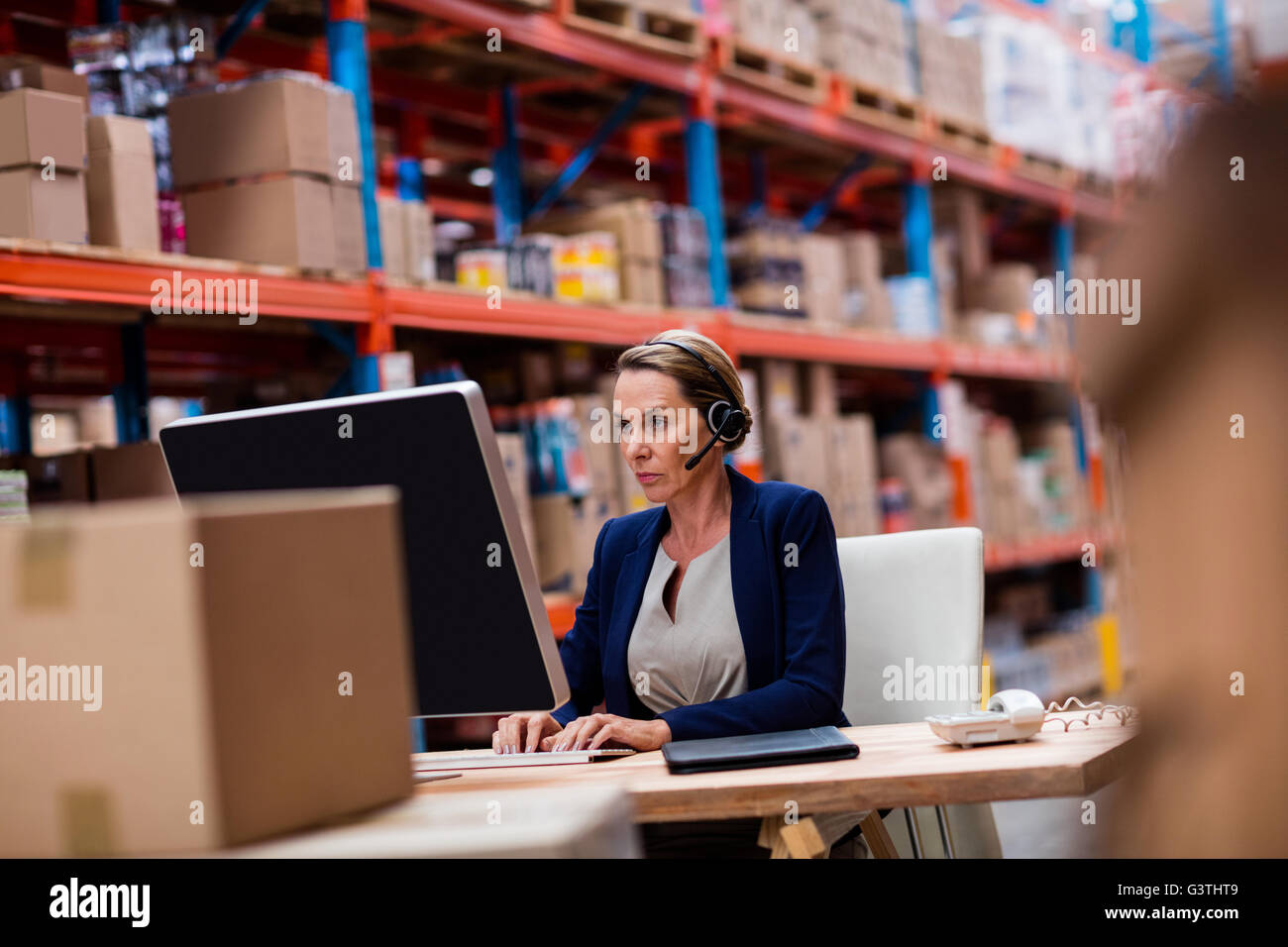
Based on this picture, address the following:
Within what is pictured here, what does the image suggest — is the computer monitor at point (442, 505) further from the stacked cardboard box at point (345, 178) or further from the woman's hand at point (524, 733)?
the stacked cardboard box at point (345, 178)

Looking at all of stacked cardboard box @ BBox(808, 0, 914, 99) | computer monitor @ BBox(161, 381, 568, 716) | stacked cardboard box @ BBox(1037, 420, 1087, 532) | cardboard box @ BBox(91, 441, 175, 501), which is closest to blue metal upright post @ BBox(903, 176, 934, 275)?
stacked cardboard box @ BBox(808, 0, 914, 99)

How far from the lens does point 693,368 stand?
2475 mm

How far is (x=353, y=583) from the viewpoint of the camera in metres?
1.30

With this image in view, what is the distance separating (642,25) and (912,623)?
144 inches

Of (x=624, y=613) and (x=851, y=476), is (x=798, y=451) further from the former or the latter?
(x=624, y=613)

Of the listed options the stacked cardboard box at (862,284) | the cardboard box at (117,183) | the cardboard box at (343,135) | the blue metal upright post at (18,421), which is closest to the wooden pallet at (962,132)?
the stacked cardboard box at (862,284)

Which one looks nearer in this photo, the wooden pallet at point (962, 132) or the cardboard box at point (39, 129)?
the cardboard box at point (39, 129)

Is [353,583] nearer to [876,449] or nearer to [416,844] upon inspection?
[416,844]

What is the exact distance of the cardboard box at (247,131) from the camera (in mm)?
3703

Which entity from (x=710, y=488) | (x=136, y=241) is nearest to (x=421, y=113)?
(x=136, y=241)

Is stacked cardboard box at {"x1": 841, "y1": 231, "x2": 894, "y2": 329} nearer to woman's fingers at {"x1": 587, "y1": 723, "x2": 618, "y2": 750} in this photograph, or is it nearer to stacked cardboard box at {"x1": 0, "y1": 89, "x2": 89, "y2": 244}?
stacked cardboard box at {"x1": 0, "y1": 89, "x2": 89, "y2": 244}

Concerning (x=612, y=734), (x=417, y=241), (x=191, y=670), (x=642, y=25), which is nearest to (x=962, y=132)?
(x=642, y=25)

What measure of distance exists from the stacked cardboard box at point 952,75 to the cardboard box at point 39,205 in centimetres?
505
